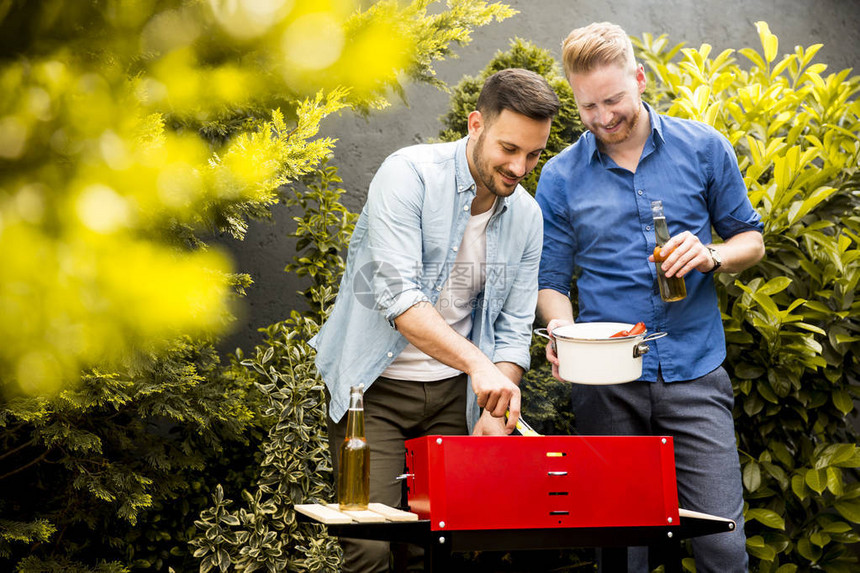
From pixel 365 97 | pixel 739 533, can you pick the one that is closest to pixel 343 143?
pixel 739 533

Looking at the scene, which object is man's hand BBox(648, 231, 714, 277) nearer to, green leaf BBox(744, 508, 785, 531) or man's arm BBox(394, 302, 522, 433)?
man's arm BBox(394, 302, 522, 433)

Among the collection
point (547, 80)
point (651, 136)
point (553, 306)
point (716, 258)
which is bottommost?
point (553, 306)

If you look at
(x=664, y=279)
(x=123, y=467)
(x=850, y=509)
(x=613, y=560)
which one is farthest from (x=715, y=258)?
(x=123, y=467)

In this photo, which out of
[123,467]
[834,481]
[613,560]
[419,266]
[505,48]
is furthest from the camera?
[505,48]

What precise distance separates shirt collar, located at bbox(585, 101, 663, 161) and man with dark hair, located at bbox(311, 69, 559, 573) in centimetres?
24

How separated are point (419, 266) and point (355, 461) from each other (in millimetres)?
547

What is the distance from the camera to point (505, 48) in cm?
405

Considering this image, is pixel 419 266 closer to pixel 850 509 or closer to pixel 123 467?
pixel 123 467

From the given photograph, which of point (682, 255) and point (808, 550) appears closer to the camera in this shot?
point (682, 255)

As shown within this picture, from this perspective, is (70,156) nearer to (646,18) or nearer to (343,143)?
(343,143)

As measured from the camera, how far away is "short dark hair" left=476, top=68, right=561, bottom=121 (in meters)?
1.94

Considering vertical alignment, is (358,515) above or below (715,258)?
below

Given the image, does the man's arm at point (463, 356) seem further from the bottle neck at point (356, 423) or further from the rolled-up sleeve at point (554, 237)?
the rolled-up sleeve at point (554, 237)

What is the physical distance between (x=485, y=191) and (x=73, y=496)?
1747mm
